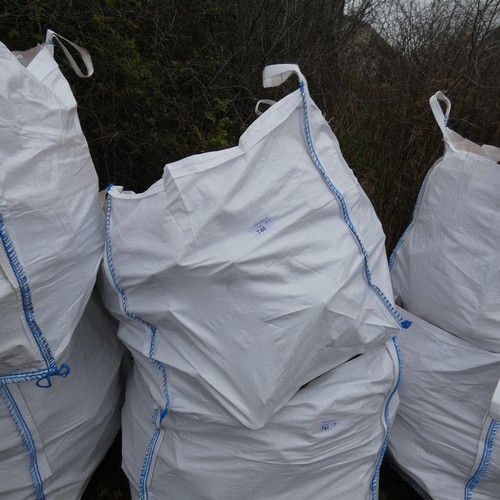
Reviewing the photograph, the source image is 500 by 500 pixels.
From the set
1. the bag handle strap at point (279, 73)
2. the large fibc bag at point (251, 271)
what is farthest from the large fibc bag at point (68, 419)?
the bag handle strap at point (279, 73)

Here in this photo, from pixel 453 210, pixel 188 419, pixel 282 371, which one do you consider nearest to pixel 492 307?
pixel 453 210

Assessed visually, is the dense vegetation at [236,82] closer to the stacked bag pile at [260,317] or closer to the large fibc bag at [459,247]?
the large fibc bag at [459,247]

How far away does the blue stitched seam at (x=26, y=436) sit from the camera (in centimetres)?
105

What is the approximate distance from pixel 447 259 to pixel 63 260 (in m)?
0.98

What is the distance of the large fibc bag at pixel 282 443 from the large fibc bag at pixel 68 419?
0.16 metres

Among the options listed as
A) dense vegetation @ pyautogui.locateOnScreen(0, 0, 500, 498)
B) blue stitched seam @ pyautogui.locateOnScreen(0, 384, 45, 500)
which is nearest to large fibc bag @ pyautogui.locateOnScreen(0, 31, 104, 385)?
blue stitched seam @ pyautogui.locateOnScreen(0, 384, 45, 500)

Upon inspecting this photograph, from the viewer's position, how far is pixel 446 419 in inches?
52.5

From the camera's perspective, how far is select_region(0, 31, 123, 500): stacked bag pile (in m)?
0.88

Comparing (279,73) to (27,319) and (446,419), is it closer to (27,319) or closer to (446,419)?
(27,319)

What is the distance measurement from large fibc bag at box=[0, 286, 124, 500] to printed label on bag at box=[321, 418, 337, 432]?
0.61 meters

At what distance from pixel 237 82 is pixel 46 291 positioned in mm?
1497

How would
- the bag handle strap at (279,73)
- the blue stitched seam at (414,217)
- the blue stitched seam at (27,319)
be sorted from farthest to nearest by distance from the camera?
1. the blue stitched seam at (414,217)
2. the bag handle strap at (279,73)
3. the blue stitched seam at (27,319)

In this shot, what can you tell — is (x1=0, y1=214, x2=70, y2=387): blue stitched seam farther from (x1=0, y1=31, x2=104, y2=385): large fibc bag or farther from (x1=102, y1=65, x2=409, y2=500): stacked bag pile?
(x1=102, y1=65, x2=409, y2=500): stacked bag pile

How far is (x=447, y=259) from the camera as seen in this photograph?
127cm
